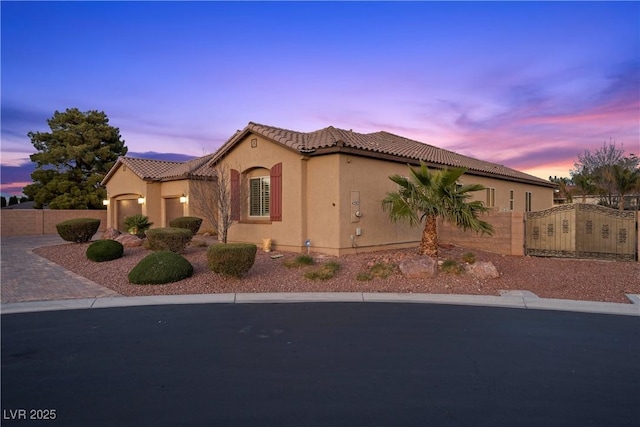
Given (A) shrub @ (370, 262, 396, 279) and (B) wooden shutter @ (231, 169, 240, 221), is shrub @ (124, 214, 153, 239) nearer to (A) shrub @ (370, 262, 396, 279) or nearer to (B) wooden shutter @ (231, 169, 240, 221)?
(B) wooden shutter @ (231, 169, 240, 221)

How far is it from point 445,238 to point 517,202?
36.4ft

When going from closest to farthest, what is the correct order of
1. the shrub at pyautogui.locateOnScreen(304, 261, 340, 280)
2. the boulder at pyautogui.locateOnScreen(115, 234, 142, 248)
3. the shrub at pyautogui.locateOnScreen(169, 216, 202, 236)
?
the shrub at pyautogui.locateOnScreen(304, 261, 340, 280), the boulder at pyautogui.locateOnScreen(115, 234, 142, 248), the shrub at pyautogui.locateOnScreen(169, 216, 202, 236)

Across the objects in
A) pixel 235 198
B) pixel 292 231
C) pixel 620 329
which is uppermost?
pixel 235 198

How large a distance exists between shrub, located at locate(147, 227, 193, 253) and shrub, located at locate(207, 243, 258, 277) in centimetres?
419

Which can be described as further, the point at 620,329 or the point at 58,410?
the point at 620,329

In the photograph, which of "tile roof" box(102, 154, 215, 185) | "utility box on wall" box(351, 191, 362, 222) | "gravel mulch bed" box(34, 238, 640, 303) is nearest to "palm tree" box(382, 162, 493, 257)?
"gravel mulch bed" box(34, 238, 640, 303)

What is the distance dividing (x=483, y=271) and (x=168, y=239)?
386 inches

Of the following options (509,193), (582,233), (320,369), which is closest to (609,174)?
(509,193)

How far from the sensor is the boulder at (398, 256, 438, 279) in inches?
462

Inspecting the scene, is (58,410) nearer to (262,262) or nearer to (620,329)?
(620,329)

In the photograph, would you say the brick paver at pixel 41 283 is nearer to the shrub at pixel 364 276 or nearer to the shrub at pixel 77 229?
the shrub at pixel 77 229

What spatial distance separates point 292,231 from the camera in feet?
51.6

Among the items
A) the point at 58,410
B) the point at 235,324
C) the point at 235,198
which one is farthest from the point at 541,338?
the point at 235,198

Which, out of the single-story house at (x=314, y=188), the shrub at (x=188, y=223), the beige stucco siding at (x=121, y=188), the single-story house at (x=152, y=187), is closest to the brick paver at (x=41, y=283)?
the shrub at (x=188, y=223)
